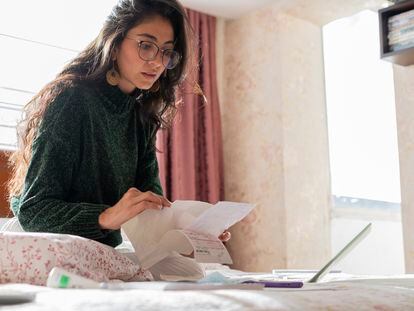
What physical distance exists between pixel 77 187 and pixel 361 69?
284 centimetres

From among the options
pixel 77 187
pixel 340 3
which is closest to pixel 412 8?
pixel 340 3

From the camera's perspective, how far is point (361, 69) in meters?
3.89

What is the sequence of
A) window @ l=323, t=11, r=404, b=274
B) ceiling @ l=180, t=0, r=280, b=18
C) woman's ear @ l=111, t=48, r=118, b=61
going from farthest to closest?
1. window @ l=323, t=11, r=404, b=274
2. ceiling @ l=180, t=0, r=280, b=18
3. woman's ear @ l=111, t=48, r=118, b=61

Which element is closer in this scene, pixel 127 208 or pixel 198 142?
pixel 127 208

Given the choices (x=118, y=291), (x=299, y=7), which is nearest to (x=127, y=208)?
(x=118, y=291)

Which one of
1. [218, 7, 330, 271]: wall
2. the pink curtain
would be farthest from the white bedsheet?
[218, 7, 330, 271]: wall

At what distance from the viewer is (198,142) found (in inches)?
140

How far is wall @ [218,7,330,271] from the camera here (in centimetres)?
343

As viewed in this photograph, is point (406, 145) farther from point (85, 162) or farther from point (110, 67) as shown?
point (85, 162)

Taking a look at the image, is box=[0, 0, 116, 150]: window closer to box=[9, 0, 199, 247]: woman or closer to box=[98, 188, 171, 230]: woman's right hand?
box=[9, 0, 199, 247]: woman

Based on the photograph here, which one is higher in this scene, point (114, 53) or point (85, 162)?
point (114, 53)

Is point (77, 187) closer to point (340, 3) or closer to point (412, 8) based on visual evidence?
point (412, 8)

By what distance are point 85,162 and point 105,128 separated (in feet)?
0.40

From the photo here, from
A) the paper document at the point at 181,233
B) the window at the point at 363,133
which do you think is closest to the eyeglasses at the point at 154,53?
the paper document at the point at 181,233
